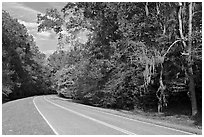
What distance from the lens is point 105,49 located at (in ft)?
104

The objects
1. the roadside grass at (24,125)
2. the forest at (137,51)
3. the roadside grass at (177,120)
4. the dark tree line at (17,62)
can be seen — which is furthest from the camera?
the dark tree line at (17,62)

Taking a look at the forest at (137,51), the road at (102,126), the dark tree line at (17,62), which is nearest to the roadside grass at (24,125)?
the road at (102,126)

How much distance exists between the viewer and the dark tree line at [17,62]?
54.7 metres

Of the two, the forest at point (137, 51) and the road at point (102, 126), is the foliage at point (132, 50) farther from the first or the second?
the road at point (102, 126)

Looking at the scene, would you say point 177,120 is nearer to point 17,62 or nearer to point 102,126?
point 102,126

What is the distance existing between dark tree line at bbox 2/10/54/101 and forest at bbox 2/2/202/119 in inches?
749

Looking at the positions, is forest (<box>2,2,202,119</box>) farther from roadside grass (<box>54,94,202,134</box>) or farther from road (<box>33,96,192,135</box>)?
road (<box>33,96,192,135</box>)

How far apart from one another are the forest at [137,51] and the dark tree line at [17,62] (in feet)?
62.4

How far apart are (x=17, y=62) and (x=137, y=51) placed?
1929 inches


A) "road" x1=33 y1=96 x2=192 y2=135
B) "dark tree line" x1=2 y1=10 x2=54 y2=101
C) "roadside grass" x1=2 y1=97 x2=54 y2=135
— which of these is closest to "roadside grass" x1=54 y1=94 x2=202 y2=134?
"road" x1=33 y1=96 x2=192 y2=135

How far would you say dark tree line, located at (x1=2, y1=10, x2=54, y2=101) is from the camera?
2152 inches

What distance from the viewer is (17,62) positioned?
6781 centimetres

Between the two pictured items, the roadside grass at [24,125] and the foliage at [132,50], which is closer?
the roadside grass at [24,125]

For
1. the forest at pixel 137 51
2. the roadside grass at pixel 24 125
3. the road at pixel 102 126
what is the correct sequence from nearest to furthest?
the road at pixel 102 126
the roadside grass at pixel 24 125
the forest at pixel 137 51
